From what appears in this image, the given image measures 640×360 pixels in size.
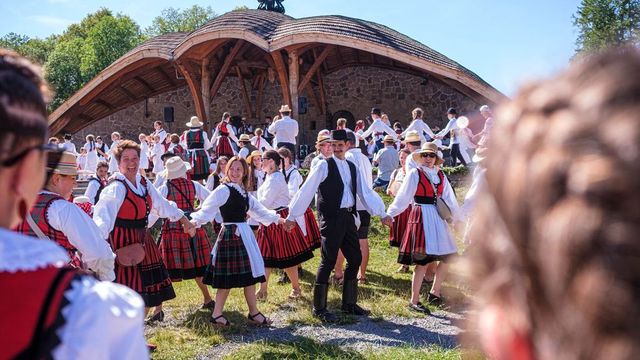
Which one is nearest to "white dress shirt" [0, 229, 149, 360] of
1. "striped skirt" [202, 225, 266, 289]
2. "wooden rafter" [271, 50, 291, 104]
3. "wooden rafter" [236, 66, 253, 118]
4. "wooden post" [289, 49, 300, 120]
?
"striped skirt" [202, 225, 266, 289]

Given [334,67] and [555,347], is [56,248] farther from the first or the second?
[334,67]

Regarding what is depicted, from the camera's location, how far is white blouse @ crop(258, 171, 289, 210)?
6914 millimetres

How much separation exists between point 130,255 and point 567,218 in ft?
15.5

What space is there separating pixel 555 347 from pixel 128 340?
85 cm

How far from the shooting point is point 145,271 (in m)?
5.35

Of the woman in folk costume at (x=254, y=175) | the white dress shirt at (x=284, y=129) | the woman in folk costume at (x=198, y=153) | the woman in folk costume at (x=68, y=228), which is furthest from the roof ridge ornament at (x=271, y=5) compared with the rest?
the woman in folk costume at (x=68, y=228)

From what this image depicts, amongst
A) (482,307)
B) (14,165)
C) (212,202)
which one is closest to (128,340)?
(14,165)

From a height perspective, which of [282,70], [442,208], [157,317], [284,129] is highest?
[282,70]

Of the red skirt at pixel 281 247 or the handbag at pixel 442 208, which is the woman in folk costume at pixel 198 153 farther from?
the handbag at pixel 442 208

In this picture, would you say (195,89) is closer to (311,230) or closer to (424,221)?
(311,230)

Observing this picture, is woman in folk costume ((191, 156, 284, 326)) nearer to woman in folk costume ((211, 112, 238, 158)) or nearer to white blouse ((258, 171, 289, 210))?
white blouse ((258, 171, 289, 210))

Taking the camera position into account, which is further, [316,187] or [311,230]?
[311,230]

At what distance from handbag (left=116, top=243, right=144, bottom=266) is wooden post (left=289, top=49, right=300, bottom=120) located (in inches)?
518

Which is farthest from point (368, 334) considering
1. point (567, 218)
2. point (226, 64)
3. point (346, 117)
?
point (346, 117)
